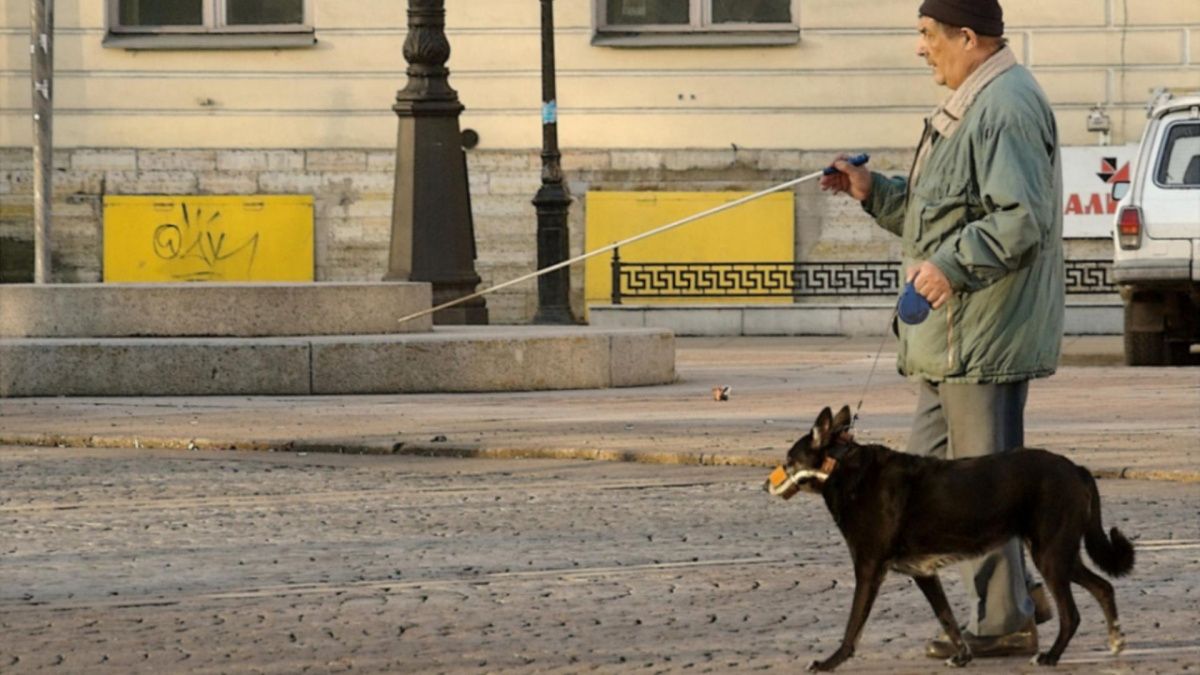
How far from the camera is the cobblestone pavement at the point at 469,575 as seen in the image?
23.7ft

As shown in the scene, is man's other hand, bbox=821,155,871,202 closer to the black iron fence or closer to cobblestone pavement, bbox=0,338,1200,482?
cobblestone pavement, bbox=0,338,1200,482

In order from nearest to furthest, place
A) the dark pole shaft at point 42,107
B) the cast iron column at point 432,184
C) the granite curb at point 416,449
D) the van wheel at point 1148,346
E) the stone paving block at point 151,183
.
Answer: the granite curb at point 416,449 < the cast iron column at point 432,184 < the van wheel at point 1148,346 < the dark pole shaft at point 42,107 < the stone paving block at point 151,183

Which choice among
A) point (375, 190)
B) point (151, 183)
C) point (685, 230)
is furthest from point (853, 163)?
point (151, 183)

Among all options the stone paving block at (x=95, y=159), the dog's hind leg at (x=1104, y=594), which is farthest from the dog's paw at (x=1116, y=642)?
the stone paving block at (x=95, y=159)

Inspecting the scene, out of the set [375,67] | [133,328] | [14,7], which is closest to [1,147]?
[14,7]

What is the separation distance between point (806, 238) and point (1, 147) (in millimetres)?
8507

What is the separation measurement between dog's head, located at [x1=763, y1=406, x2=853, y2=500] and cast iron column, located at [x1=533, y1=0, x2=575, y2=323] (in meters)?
20.0

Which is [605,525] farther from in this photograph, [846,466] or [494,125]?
[494,125]

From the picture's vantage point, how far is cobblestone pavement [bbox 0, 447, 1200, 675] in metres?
7.22

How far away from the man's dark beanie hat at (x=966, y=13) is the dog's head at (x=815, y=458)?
1.02 meters

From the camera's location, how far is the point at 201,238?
29.0 metres

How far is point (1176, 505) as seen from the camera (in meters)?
10.8

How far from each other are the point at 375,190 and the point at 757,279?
4146 millimetres

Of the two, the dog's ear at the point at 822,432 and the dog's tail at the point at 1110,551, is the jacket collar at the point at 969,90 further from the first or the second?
the dog's tail at the point at 1110,551
